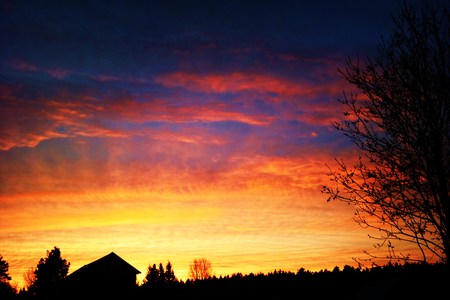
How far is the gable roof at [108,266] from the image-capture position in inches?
1642

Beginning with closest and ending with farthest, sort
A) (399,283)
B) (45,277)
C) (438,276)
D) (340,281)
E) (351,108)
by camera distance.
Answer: (351,108) < (438,276) < (399,283) < (340,281) < (45,277)

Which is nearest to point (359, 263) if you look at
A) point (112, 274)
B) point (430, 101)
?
point (430, 101)

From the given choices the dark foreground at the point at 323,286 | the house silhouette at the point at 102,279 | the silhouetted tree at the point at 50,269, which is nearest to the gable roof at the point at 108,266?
the house silhouette at the point at 102,279

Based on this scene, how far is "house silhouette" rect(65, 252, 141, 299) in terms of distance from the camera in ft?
133

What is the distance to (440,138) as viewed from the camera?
33.5ft

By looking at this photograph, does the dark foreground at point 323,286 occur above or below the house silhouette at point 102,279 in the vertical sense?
below

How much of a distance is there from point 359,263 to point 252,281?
15.8 meters

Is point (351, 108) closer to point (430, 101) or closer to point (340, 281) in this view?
point (430, 101)

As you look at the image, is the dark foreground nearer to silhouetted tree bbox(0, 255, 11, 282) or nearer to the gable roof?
the gable roof

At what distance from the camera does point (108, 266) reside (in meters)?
42.3

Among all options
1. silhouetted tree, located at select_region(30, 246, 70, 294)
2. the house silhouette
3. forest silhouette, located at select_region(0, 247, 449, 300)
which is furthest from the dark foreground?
silhouetted tree, located at select_region(30, 246, 70, 294)

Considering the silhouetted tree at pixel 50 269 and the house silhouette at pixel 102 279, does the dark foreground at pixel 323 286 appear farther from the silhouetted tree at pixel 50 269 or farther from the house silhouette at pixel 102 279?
the silhouetted tree at pixel 50 269

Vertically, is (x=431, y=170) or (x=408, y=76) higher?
(x=408, y=76)

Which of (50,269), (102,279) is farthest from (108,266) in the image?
(50,269)
